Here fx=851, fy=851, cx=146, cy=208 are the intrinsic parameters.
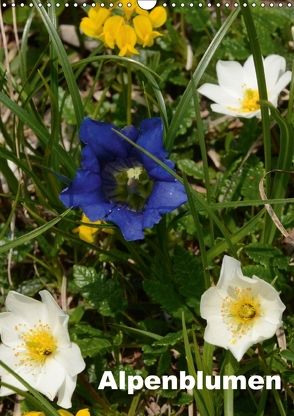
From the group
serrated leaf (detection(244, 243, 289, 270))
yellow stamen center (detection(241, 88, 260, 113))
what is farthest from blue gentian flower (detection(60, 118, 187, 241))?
yellow stamen center (detection(241, 88, 260, 113))

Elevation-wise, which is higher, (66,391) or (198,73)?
(198,73)

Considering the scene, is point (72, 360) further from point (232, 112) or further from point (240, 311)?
point (232, 112)

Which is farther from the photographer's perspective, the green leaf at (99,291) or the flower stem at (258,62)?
the green leaf at (99,291)

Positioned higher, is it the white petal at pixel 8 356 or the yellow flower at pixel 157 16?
the yellow flower at pixel 157 16

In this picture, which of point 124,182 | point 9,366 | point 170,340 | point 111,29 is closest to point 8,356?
point 9,366

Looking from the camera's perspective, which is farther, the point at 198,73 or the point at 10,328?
the point at 10,328

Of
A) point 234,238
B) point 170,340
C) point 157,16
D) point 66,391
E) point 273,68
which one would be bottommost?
point 66,391

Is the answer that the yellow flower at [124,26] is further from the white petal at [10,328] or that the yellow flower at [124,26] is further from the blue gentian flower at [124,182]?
the white petal at [10,328]

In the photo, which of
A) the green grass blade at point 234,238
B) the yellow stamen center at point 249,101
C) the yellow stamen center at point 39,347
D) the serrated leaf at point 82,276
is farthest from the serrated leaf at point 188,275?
the yellow stamen center at point 249,101
